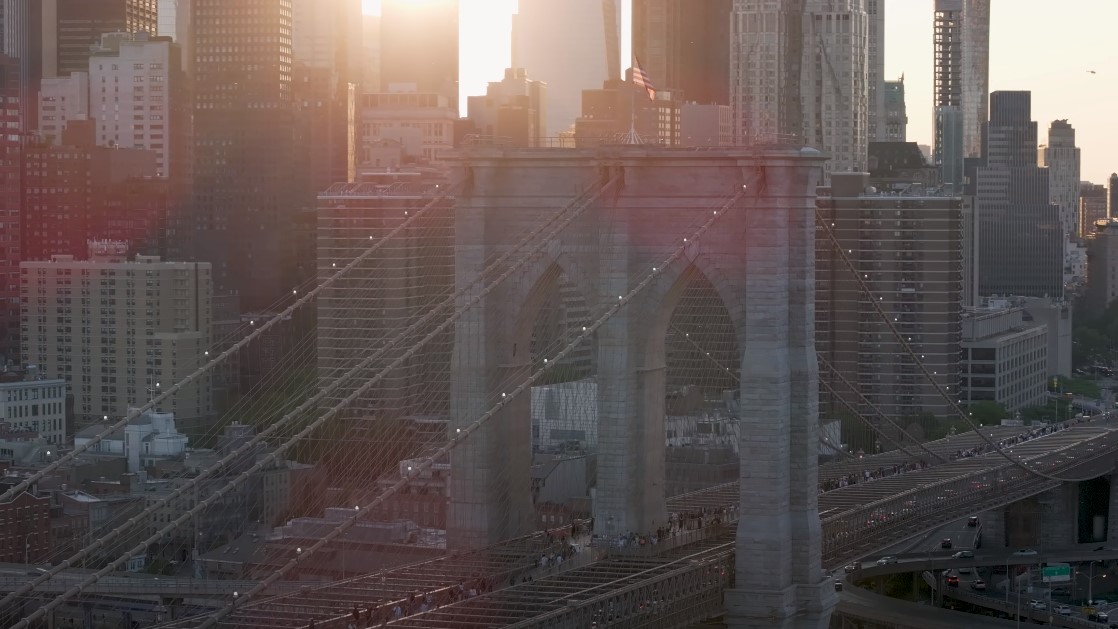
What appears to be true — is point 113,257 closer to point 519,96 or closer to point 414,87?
point 519,96

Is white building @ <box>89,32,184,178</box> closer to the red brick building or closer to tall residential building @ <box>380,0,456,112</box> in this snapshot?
tall residential building @ <box>380,0,456,112</box>

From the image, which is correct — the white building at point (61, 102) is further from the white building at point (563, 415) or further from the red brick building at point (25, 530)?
the white building at point (563, 415)

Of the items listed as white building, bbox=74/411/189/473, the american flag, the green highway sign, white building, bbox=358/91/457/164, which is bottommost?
the green highway sign

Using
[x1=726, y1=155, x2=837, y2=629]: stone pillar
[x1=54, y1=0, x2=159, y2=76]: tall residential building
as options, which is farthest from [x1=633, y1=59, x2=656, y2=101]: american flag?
[x1=54, y1=0, x2=159, y2=76]: tall residential building

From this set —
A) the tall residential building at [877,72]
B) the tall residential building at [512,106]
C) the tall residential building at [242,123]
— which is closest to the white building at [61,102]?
the tall residential building at [242,123]

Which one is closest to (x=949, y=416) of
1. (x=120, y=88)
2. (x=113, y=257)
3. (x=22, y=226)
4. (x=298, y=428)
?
(x=298, y=428)
